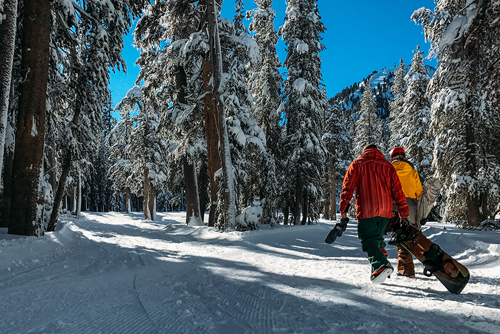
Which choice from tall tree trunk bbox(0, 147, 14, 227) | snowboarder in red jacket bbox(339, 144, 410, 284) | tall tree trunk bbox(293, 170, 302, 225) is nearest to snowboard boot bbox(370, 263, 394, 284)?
snowboarder in red jacket bbox(339, 144, 410, 284)

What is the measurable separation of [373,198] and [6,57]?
8.03m

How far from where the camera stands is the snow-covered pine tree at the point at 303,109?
1942cm

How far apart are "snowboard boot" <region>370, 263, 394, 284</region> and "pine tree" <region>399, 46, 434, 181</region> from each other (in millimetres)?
24575

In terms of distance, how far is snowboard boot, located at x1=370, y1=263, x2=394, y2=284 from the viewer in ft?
11.5

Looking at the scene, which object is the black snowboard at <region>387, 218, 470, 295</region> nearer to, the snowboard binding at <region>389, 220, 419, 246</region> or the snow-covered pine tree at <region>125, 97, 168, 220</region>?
the snowboard binding at <region>389, 220, 419, 246</region>

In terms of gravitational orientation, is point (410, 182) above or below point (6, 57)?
below

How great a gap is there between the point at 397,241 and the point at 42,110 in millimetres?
8662

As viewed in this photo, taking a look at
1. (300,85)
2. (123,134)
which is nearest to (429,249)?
(300,85)

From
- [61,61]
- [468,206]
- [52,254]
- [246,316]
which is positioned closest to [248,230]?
[52,254]

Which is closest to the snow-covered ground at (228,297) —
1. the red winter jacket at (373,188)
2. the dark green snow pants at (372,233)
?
the dark green snow pants at (372,233)

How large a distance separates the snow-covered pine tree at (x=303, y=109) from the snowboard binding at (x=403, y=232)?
1541 centimetres

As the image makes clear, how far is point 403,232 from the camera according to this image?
3.86 metres

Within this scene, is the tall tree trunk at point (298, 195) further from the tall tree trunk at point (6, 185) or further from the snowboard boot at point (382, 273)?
the snowboard boot at point (382, 273)

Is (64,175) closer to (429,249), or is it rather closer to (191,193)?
(191,193)
